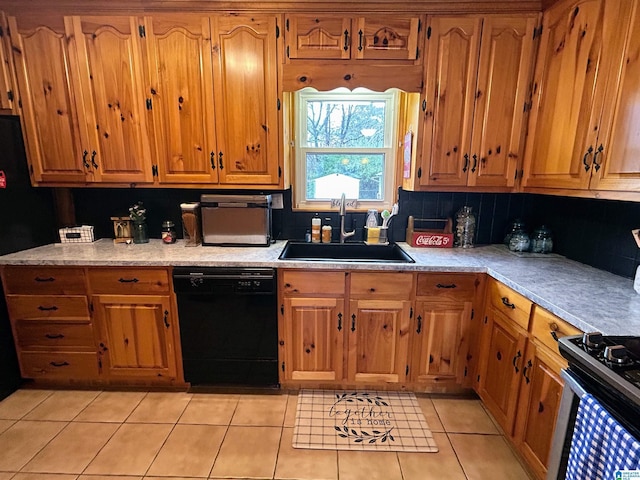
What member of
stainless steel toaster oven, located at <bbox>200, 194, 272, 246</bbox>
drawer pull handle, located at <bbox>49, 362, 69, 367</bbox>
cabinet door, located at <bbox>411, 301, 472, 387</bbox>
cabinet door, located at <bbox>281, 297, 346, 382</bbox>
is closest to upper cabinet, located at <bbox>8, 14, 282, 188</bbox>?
stainless steel toaster oven, located at <bbox>200, 194, 272, 246</bbox>

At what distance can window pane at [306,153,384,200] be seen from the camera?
2.52 metres

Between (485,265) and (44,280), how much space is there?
2662 mm

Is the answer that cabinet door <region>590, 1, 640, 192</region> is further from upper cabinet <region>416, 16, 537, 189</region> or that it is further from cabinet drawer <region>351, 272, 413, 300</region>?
cabinet drawer <region>351, 272, 413, 300</region>

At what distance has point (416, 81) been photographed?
2.00m

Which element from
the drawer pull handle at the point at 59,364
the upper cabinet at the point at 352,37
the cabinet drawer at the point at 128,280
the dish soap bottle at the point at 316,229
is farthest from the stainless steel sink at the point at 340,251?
the drawer pull handle at the point at 59,364

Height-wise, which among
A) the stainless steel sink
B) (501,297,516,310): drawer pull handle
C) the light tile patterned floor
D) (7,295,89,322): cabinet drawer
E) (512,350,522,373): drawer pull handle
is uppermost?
the stainless steel sink

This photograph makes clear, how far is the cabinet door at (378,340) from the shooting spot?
1.99m

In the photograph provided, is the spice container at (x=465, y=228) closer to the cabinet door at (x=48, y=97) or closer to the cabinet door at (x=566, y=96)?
the cabinet door at (x=566, y=96)

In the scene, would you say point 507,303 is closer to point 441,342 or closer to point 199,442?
point 441,342

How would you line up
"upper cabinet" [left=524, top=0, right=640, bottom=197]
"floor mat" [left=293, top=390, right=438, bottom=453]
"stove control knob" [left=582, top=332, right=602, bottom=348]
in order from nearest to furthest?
"stove control knob" [left=582, top=332, right=602, bottom=348] → "upper cabinet" [left=524, top=0, right=640, bottom=197] → "floor mat" [left=293, top=390, right=438, bottom=453]

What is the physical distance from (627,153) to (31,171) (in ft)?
10.9

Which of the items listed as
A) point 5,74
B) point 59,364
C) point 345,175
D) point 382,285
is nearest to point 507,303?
point 382,285

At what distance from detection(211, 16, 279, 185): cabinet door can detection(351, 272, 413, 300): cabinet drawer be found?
860 millimetres

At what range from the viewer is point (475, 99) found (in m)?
2.00
